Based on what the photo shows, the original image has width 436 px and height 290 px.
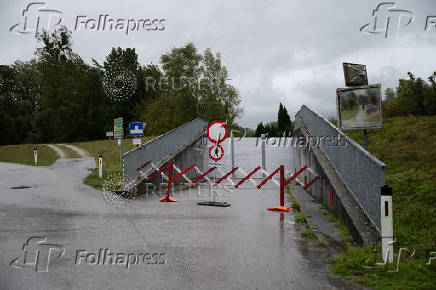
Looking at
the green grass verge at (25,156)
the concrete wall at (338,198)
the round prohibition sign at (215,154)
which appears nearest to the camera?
the concrete wall at (338,198)

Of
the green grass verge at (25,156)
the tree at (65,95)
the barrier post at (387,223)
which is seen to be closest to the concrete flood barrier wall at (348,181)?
the barrier post at (387,223)

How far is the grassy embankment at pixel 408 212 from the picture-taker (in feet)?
19.0

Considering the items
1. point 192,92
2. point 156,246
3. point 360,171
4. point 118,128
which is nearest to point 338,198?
point 360,171

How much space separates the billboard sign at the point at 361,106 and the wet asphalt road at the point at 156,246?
2.81 m

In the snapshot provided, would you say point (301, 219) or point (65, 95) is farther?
point (65, 95)

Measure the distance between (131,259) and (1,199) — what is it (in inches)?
374

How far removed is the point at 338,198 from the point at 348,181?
0.44 metres

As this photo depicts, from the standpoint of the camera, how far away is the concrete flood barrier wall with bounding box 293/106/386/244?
24.1ft

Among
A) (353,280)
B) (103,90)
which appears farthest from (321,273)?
(103,90)

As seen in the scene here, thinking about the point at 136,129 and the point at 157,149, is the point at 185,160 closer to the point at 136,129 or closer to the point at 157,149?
the point at 157,149

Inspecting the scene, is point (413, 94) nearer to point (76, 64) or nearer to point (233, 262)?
point (233, 262)

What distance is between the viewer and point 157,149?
18125mm

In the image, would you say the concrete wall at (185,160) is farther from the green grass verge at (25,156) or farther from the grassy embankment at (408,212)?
the green grass verge at (25,156)

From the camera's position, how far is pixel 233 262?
6898 mm
